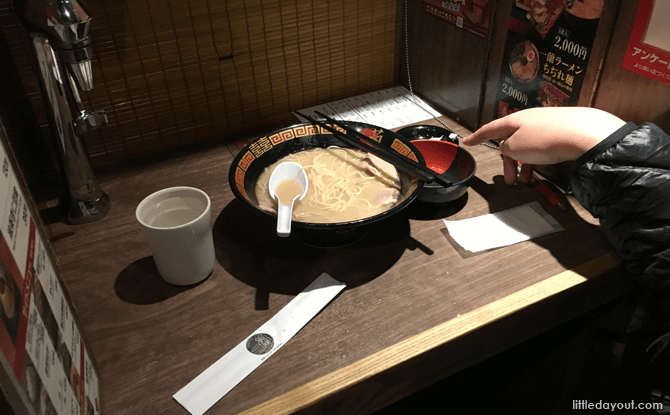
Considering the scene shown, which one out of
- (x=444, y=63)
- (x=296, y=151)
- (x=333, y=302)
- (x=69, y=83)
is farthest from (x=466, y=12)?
(x=69, y=83)

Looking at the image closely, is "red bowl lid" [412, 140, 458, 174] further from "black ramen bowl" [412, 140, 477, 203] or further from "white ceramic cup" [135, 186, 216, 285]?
"white ceramic cup" [135, 186, 216, 285]

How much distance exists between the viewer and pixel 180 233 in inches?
34.3

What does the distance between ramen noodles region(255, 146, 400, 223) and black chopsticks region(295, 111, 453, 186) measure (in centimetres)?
5

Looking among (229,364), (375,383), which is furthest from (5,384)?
(375,383)

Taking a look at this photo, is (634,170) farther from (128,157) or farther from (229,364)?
(128,157)

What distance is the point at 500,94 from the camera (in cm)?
131

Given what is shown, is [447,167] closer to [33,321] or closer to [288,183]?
[288,183]

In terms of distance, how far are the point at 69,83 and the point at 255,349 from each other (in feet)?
2.23

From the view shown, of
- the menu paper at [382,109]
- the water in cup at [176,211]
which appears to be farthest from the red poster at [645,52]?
the water in cup at [176,211]

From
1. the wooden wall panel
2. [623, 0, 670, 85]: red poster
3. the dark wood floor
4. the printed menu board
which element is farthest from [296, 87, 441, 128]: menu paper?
the printed menu board

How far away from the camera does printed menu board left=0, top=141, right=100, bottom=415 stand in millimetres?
458

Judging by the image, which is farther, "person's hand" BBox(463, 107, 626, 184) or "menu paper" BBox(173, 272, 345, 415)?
"person's hand" BBox(463, 107, 626, 184)

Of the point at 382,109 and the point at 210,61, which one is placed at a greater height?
the point at 210,61

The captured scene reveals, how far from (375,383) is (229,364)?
0.83 feet
